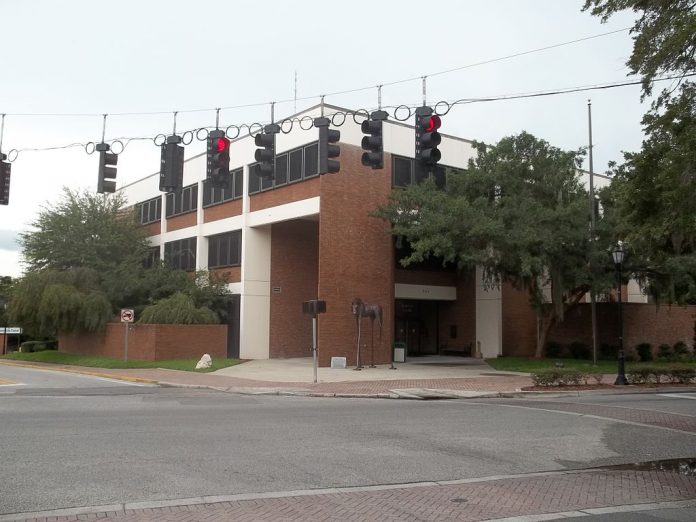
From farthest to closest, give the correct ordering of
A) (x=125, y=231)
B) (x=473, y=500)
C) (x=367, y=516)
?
(x=125, y=231) → (x=473, y=500) → (x=367, y=516)

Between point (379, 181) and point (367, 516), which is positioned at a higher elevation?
point (379, 181)

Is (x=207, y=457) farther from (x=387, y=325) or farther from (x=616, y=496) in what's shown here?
(x=387, y=325)

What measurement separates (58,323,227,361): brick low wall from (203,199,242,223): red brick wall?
606 centimetres

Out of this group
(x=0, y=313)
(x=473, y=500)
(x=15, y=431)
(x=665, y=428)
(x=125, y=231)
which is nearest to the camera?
(x=473, y=500)

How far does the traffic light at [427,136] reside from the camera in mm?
13617

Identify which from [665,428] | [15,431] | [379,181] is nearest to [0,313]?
[379,181]

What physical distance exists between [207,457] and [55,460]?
6.15ft

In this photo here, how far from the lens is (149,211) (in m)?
44.9

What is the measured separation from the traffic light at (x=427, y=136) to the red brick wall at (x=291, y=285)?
69.9ft

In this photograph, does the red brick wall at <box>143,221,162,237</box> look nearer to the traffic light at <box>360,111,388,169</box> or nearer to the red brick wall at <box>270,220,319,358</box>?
the red brick wall at <box>270,220,319,358</box>

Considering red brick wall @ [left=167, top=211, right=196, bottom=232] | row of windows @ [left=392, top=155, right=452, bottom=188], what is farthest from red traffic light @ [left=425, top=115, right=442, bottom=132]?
red brick wall @ [left=167, top=211, right=196, bottom=232]

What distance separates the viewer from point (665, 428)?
13008mm

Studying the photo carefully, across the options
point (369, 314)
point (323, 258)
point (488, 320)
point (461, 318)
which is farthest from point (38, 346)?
point (488, 320)

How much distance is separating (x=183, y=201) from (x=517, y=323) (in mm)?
20308
